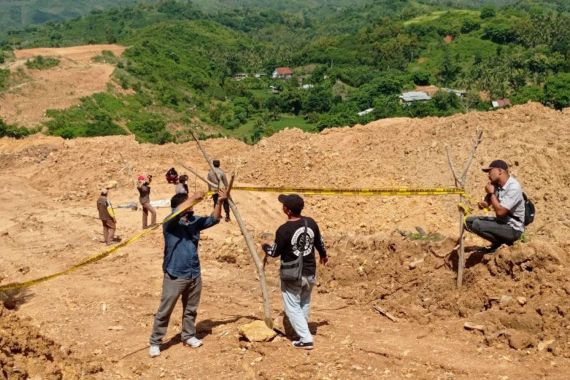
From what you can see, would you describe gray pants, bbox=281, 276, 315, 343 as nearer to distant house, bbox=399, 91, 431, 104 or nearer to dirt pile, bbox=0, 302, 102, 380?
dirt pile, bbox=0, 302, 102, 380

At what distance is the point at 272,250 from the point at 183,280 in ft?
3.17

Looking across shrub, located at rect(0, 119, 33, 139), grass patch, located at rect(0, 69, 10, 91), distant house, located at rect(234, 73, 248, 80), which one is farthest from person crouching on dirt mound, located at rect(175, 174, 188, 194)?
distant house, located at rect(234, 73, 248, 80)

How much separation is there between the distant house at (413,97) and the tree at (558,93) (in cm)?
1309

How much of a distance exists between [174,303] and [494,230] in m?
3.62

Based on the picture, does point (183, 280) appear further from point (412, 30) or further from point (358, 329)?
point (412, 30)

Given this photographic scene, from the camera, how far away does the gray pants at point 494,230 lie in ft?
20.7

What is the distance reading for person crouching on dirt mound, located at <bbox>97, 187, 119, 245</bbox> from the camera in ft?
34.6

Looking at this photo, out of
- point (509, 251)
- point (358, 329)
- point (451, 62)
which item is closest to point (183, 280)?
point (358, 329)

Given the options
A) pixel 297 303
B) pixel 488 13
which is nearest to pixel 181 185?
pixel 297 303

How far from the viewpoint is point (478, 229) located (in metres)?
6.41

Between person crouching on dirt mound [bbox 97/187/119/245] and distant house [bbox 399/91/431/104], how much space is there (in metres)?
51.2

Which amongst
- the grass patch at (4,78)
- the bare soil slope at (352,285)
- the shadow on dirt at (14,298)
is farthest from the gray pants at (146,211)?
the grass patch at (4,78)

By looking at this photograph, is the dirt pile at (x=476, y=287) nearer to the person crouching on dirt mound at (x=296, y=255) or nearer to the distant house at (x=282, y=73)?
the person crouching on dirt mound at (x=296, y=255)

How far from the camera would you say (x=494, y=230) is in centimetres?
635
